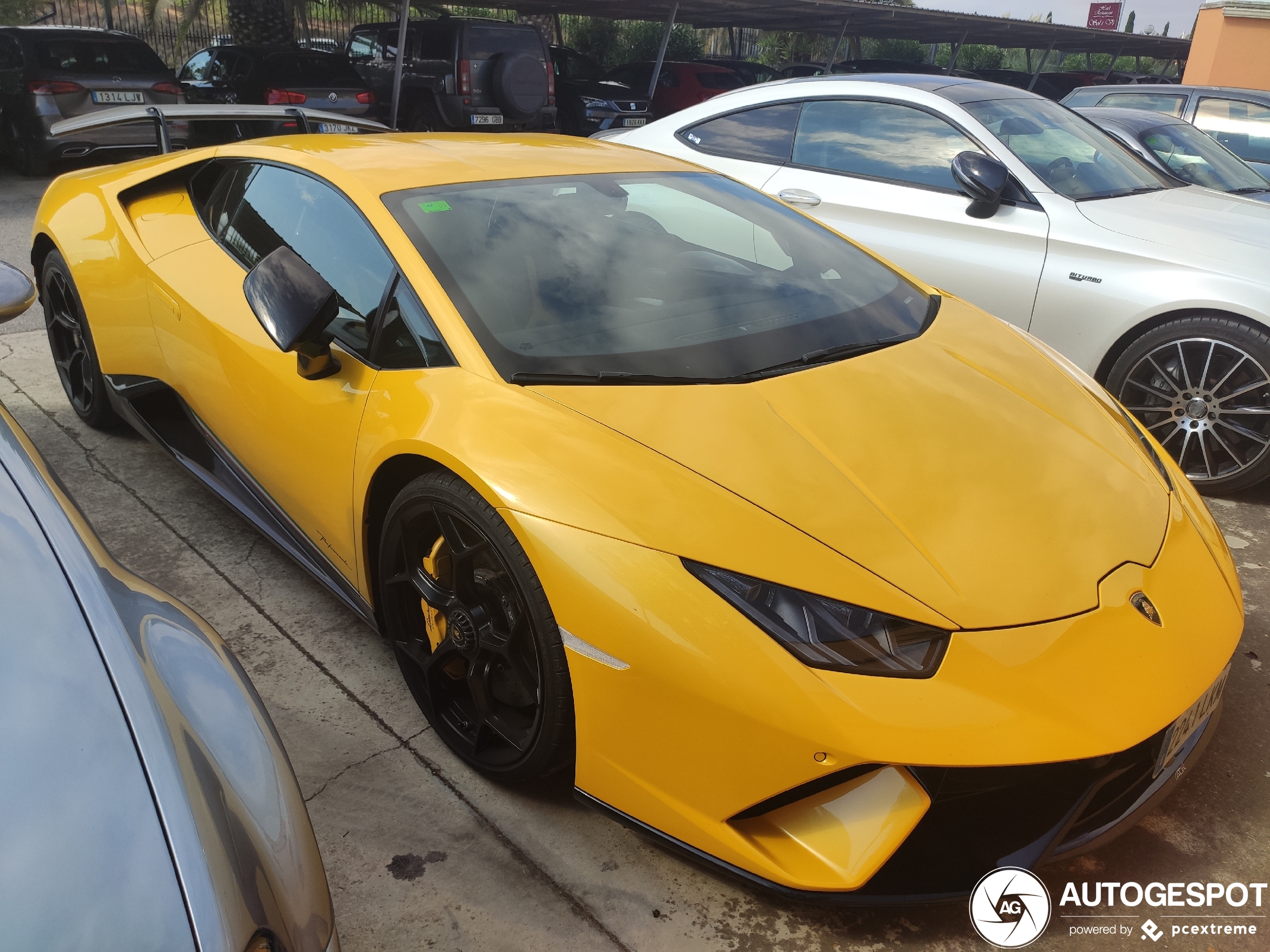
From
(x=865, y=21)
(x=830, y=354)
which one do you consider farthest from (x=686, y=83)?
(x=830, y=354)

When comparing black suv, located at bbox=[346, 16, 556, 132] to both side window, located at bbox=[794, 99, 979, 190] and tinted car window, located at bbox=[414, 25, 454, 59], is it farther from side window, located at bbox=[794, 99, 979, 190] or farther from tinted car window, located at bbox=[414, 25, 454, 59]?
Result: side window, located at bbox=[794, 99, 979, 190]

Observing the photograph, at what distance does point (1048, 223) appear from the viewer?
3945mm

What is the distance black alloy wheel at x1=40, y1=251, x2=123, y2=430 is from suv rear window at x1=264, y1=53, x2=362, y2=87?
8415 millimetres

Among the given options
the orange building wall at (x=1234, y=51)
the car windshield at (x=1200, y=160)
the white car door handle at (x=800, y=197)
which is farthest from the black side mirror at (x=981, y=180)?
the orange building wall at (x=1234, y=51)

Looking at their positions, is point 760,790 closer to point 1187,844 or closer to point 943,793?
point 943,793

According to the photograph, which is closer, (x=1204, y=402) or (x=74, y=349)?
(x=1204, y=402)

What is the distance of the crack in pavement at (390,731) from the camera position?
1855mm

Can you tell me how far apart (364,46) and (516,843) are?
14.2 metres

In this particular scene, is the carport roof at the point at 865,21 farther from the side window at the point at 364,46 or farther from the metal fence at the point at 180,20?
the metal fence at the point at 180,20

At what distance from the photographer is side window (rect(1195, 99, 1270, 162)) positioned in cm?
761

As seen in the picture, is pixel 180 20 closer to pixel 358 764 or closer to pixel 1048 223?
pixel 1048 223

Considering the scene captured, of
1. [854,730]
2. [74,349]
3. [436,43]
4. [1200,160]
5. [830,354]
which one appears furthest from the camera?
[436,43]

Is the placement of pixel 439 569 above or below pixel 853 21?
below

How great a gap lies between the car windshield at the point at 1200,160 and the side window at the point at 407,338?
504 centimetres
